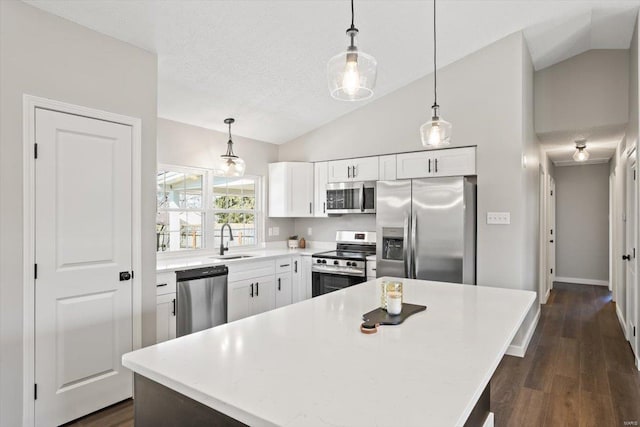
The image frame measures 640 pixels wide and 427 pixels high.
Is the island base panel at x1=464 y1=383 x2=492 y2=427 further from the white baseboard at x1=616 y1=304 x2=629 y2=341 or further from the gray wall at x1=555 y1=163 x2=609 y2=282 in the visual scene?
the gray wall at x1=555 y1=163 x2=609 y2=282

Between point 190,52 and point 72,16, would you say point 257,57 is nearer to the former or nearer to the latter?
point 190,52

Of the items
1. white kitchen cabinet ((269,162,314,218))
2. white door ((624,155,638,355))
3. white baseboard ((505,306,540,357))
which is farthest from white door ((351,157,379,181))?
white door ((624,155,638,355))

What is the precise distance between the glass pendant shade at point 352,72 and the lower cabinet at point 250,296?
2762 millimetres

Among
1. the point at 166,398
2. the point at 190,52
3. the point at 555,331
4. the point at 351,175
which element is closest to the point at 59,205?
the point at 190,52

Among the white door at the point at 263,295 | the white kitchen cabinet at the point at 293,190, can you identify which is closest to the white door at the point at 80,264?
the white door at the point at 263,295

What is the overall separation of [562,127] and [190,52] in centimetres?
419

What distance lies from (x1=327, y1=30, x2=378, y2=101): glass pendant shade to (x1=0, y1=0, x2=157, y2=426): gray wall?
5.87 feet

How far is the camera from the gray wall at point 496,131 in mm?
3664

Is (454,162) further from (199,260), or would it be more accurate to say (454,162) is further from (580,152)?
(199,260)

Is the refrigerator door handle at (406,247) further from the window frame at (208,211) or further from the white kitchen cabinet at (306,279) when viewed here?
the window frame at (208,211)

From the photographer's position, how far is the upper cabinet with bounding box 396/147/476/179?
3.93 metres

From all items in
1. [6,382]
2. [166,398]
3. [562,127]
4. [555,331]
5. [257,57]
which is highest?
[257,57]

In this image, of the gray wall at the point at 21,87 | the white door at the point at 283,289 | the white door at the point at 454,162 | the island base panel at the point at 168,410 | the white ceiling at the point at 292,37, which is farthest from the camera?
the white door at the point at 283,289

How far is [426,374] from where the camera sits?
3.83 ft
